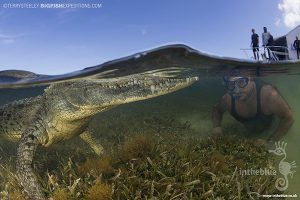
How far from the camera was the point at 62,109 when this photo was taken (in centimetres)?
754

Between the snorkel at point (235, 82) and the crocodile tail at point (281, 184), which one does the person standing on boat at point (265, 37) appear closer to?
the snorkel at point (235, 82)

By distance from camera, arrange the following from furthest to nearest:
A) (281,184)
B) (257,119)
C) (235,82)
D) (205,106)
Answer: (205,106) < (235,82) < (257,119) < (281,184)

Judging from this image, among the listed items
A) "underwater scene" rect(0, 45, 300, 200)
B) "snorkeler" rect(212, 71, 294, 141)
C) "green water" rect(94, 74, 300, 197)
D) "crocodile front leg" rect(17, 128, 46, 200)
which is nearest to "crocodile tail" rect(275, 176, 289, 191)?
"underwater scene" rect(0, 45, 300, 200)

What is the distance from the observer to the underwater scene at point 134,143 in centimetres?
647

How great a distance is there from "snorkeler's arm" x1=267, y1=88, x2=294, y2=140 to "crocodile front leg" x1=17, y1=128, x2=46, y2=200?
7.61 metres

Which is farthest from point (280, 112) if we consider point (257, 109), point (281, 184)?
point (281, 184)

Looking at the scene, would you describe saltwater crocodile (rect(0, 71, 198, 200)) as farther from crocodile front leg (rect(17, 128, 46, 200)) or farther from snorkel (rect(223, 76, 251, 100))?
snorkel (rect(223, 76, 251, 100))

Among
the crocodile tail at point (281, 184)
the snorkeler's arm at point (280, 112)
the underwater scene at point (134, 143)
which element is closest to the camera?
the underwater scene at point (134, 143)

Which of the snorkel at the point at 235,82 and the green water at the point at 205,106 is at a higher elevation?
the snorkel at the point at 235,82

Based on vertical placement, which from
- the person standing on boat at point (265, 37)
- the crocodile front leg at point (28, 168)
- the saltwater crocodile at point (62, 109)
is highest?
the person standing on boat at point (265, 37)

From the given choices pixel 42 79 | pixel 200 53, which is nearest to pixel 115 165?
pixel 200 53

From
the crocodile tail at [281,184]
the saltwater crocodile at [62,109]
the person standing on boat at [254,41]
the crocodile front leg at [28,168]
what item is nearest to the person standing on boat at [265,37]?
the person standing on boat at [254,41]

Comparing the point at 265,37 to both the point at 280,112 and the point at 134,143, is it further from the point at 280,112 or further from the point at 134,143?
the point at 134,143

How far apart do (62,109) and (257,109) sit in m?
7.37
